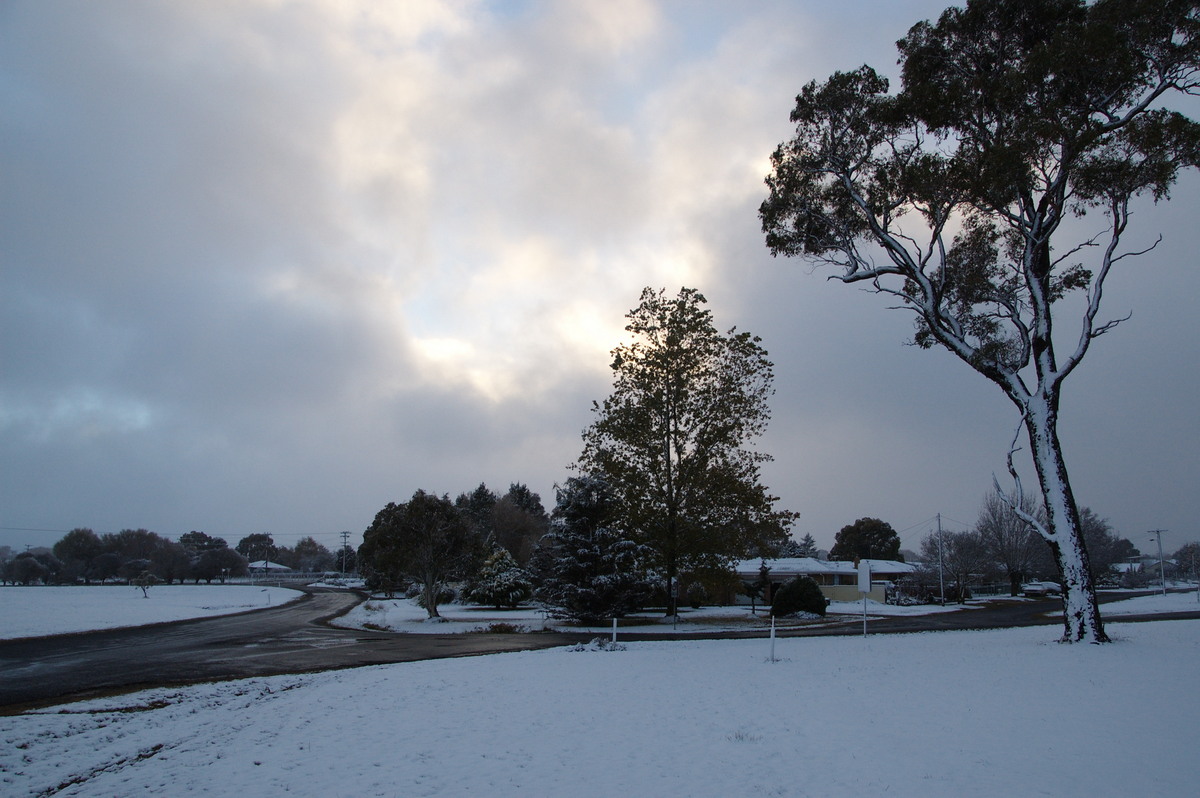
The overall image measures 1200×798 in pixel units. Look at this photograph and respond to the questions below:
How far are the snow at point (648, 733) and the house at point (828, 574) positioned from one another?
110 feet

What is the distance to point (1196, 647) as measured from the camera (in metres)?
15.3

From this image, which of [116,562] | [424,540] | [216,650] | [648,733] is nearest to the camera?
[648,733]

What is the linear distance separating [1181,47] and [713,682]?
1890cm

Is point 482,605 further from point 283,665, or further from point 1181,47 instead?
point 1181,47

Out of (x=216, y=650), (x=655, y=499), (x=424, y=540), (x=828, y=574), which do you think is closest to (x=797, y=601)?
(x=655, y=499)

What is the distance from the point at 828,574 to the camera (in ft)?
204

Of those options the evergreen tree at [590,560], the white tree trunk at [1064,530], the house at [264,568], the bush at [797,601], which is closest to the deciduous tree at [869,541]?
the bush at [797,601]

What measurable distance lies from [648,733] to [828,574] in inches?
2295

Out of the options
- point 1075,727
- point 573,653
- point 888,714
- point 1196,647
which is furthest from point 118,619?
point 1196,647

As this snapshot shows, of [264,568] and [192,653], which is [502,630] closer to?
[192,653]

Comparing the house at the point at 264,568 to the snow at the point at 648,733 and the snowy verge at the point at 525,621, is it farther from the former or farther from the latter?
the snow at the point at 648,733

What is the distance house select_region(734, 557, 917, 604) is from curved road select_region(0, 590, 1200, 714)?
19853mm

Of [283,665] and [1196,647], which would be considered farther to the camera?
[283,665]

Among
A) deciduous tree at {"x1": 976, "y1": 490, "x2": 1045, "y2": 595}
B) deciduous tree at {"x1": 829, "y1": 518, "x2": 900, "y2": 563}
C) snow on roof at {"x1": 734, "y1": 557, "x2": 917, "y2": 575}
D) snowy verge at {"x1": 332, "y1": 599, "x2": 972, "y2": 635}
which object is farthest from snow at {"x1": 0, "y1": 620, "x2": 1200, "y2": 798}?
deciduous tree at {"x1": 829, "y1": 518, "x2": 900, "y2": 563}
